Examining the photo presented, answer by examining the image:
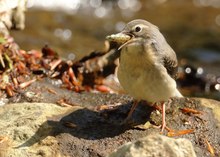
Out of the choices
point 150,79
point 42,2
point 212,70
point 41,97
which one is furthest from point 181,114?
point 42,2

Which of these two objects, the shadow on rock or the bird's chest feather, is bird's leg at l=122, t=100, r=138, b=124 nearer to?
the shadow on rock

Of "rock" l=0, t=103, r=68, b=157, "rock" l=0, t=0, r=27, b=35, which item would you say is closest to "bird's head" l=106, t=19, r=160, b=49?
"rock" l=0, t=103, r=68, b=157

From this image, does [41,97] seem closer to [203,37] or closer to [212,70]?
[212,70]

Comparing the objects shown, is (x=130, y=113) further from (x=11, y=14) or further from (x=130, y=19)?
(x=130, y=19)

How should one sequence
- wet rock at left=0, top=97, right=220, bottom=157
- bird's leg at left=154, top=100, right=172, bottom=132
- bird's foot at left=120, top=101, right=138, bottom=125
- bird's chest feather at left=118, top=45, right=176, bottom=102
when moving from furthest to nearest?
bird's foot at left=120, top=101, right=138, bottom=125 < bird's leg at left=154, top=100, right=172, bottom=132 < bird's chest feather at left=118, top=45, right=176, bottom=102 < wet rock at left=0, top=97, right=220, bottom=157

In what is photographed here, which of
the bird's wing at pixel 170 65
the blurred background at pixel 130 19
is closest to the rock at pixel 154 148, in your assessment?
the bird's wing at pixel 170 65

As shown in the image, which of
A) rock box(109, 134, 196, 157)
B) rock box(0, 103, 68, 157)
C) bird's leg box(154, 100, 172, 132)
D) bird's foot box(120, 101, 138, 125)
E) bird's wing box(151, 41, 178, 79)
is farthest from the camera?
bird's foot box(120, 101, 138, 125)
